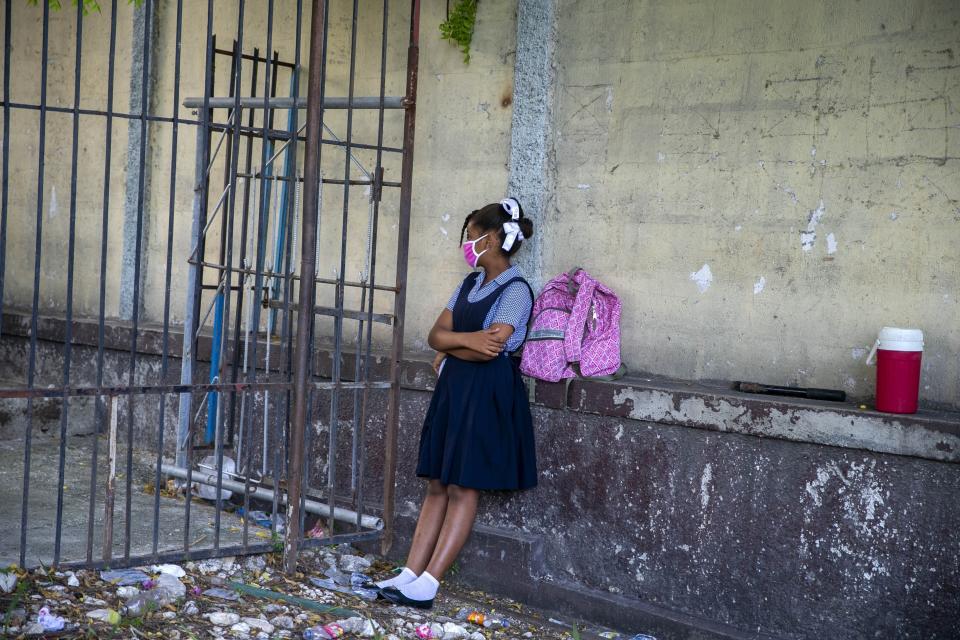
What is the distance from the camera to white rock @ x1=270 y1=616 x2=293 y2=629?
13.8 ft

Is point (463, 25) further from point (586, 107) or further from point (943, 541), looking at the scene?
point (943, 541)

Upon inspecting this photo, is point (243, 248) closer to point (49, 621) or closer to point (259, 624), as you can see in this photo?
point (259, 624)

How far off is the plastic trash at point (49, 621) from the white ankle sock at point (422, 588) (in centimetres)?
141

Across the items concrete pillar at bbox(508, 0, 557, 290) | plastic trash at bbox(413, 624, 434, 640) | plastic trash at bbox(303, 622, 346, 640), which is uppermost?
concrete pillar at bbox(508, 0, 557, 290)

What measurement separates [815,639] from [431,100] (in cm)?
320

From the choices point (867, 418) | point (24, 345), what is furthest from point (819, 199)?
point (24, 345)

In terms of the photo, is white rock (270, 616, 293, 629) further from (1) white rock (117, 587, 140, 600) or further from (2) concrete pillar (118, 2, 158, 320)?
(2) concrete pillar (118, 2, 158, 320)

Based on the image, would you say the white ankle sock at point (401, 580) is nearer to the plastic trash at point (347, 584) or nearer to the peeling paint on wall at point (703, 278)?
the plastic trash at point (347, 584)

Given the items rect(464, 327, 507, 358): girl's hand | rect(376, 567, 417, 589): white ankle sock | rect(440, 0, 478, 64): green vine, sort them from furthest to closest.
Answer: rect(440, 0, 478, 64): green vine < rect(376, 567, 417, 589): white ankle sock < rect(464, 327, 507, 358): girl's hand

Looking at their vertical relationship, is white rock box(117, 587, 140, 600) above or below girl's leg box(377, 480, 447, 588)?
below

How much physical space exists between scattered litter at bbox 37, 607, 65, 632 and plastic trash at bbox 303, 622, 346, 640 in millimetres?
909

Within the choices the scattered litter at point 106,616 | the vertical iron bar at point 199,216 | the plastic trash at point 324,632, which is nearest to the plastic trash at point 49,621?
the scattered litter at point 106,616

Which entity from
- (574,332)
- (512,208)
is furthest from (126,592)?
(512,208)

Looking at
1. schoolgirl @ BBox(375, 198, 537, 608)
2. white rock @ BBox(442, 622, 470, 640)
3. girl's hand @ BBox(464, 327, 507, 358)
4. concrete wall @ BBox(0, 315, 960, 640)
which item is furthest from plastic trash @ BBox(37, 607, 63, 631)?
girl's hand @ BBox(464, 327, 507, 358)
